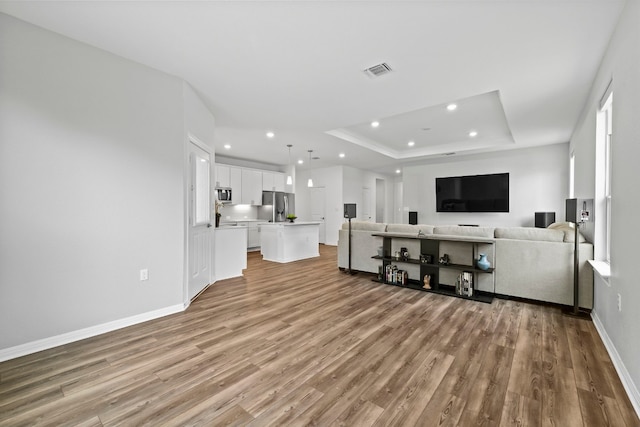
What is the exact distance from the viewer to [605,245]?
295 cm

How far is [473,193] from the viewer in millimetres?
7211

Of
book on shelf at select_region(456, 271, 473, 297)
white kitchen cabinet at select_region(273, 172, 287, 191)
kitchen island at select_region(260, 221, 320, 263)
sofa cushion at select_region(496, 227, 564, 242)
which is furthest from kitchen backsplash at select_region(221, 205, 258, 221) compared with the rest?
sofa cushion at select_region(496, 227, 564, 242)

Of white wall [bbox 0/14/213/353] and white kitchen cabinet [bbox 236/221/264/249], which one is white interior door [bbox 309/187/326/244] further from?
white wall [bbox 0/14/213/353]

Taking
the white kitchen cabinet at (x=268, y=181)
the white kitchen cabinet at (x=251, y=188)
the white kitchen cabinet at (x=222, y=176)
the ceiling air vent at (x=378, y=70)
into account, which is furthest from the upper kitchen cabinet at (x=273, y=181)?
the ceiling air vent at (x=378, y=70)

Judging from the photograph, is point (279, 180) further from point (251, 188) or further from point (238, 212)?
point (238, 212)

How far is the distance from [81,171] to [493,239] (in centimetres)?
474

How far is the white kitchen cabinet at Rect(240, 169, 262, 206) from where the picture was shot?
7.86 meters

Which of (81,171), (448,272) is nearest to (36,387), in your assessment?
(81,171)

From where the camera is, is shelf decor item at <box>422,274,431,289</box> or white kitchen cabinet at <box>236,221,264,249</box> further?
white kitchen cabinet at <box>236,221,264,249</box>

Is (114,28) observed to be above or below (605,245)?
above

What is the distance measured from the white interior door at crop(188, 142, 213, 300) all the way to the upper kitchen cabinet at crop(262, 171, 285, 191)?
4186 millimetres

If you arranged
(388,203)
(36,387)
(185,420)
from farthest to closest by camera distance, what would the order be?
1. (388,203)
2. (36,387)
3. (185,420)

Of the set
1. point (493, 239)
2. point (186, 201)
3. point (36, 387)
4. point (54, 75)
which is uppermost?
point (54, 75)

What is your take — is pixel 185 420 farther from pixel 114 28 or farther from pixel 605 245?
pixel 605 245
